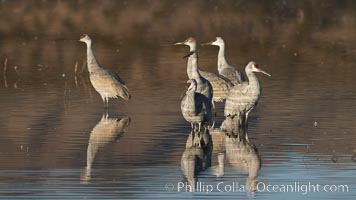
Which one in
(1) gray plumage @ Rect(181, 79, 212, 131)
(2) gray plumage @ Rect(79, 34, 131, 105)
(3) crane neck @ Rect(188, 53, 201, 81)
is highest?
(3) crane neck @ Rect(188, 53, 201, 81)

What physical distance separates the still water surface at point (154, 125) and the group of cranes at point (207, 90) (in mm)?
295

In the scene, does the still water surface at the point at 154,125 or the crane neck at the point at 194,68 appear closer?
the still water surface at the point at 154,125

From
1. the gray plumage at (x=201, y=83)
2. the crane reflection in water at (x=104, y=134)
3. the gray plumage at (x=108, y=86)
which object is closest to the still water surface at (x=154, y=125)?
the crane reflection in water at (x=104, y=134)

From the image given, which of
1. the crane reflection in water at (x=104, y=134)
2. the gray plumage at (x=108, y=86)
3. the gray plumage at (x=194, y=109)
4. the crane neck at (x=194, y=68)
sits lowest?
the crane reflection in water at (x=104, y=134)

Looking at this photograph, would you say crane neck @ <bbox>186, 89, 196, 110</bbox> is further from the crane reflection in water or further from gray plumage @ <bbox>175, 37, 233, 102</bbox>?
gray plumage @ <bbox>175, 37, 233, 102</bbox>

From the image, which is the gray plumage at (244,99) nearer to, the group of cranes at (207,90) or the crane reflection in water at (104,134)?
the group of cranes at (207,90)

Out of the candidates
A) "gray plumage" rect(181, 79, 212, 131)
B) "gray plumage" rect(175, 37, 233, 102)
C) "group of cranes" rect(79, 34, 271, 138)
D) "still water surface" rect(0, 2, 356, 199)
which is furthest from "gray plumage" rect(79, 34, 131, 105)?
"gray plumage" rect(181, 79, 212, 131)

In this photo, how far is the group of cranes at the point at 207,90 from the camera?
16703 millimetres

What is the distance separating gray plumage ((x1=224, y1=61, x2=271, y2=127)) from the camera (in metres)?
17.6

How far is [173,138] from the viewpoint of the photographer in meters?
16.6

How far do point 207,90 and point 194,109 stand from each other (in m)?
1.99

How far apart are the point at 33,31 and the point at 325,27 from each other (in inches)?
333

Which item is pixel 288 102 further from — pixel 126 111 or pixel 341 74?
pixel 341 74

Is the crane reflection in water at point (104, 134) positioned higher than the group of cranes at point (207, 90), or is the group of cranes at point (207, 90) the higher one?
the group of cranes at point (207, 90)
